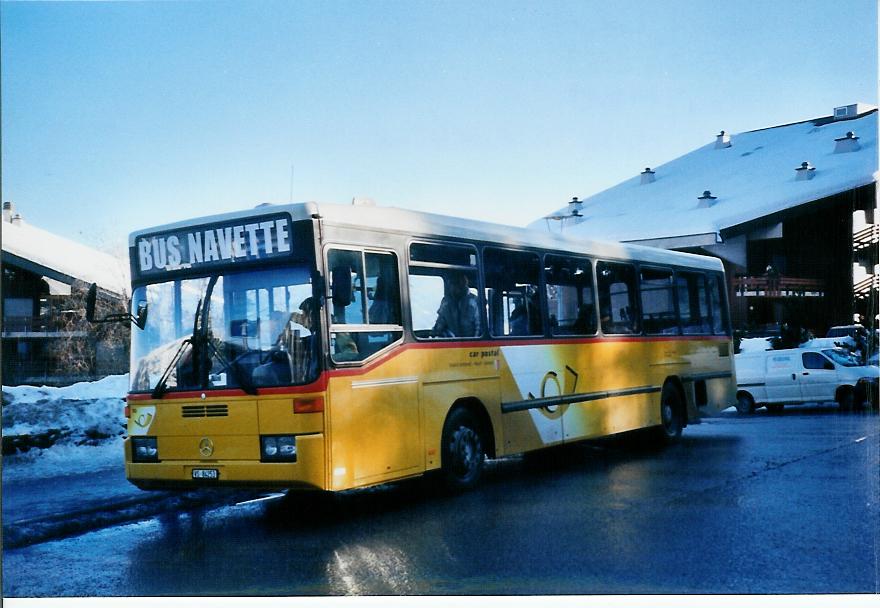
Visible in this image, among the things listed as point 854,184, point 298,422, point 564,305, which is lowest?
point 298,422

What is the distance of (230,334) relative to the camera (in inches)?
323

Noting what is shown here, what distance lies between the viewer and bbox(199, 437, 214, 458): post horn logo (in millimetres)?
8250

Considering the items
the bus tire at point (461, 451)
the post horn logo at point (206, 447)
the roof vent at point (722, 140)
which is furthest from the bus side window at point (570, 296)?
the post horn logo at point (206, 447)

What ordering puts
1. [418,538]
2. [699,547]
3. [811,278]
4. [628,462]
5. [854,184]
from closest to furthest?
[699,547], [418,538], [854,184], [811,278], [628,462]

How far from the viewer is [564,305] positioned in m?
11.4

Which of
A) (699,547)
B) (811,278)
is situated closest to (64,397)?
(699,547)

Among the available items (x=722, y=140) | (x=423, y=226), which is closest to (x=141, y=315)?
(x=423, y=226)

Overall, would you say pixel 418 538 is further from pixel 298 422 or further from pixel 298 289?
pixel 298 289

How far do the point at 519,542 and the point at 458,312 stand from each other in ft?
9.26

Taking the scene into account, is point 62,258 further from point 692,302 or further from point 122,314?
point 692,302

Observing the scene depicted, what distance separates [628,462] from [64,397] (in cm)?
676

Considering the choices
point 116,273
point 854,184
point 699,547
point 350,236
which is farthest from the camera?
point 854,184

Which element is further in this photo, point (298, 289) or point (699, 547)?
point (298, 289)

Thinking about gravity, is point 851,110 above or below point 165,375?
above
